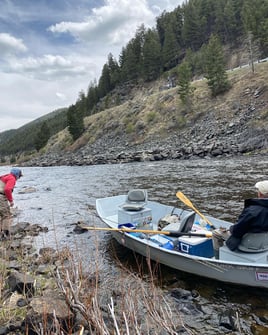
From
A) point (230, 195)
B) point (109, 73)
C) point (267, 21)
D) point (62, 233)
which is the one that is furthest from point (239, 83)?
point (109, 73)

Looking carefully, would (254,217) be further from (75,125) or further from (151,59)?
(151,59)

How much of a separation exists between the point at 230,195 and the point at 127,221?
270 inches

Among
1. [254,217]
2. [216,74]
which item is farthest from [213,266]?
[216,74]

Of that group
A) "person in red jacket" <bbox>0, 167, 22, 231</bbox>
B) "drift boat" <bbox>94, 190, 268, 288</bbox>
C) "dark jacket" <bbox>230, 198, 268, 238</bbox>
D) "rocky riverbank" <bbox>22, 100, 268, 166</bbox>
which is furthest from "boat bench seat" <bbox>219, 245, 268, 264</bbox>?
"rocky riverbank" <bbox>22, 100, 268, 166</bbox>

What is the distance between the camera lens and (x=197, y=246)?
6773 mm

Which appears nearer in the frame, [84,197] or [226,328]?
[226,328]

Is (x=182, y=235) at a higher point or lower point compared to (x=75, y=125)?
lower

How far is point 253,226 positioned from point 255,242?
0.42 meters

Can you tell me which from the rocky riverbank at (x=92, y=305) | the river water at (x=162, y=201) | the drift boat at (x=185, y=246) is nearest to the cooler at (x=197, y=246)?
the drift boat at (x=185, y=246)

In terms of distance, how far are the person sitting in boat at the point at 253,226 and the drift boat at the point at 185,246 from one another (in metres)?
0.15

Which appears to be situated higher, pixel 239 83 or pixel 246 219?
pixel 239 83

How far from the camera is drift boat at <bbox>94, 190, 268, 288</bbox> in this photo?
5.52 metres

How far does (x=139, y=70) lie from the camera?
87938mm

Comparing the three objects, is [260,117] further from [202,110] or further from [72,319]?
[72,319]
